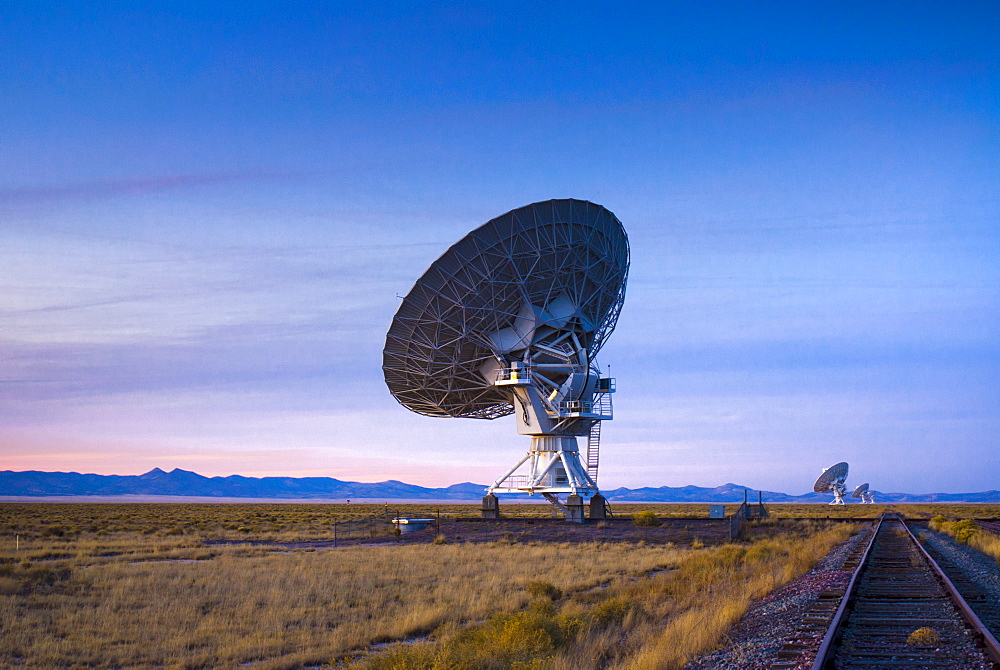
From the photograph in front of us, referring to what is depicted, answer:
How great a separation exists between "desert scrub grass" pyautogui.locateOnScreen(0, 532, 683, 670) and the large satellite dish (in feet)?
36.2

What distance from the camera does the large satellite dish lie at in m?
34.1

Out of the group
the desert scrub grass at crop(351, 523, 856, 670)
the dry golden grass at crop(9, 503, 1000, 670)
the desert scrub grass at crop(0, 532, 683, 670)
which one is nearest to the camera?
the desert scrub grass at crop(351, 523, 856, 670)

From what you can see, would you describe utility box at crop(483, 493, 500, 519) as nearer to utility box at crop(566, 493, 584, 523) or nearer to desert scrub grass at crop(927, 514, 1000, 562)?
utility box at crop(566, 493, 584, 523)

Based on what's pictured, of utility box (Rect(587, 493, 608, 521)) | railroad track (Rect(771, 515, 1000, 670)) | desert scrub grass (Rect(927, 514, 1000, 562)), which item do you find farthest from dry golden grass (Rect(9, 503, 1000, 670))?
utility box (Rect(587, 493, 608, 521))

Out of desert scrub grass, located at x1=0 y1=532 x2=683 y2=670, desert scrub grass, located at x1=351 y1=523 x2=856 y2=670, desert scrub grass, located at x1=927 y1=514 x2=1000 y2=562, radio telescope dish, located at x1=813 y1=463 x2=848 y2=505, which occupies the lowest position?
desert scrub grass, located at x1=0 y1=532 x2=683 y2=670

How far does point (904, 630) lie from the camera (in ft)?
33.9

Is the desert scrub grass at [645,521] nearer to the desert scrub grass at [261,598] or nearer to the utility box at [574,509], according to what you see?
the utility box at [574,509]

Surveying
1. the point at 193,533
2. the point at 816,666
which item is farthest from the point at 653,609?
the point at 193,533

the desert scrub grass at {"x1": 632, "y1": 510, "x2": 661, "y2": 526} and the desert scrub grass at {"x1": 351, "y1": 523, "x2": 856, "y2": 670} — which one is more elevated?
the desert scrub grass at {"x1": 632, "y1": 510, "x2": 661, "y2": 526}

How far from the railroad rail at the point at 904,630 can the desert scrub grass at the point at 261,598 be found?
3.86m

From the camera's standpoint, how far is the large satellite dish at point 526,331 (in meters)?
34.1

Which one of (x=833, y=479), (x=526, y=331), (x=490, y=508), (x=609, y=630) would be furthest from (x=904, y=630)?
(x=833, y=479)

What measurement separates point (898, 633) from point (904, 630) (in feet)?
0.84

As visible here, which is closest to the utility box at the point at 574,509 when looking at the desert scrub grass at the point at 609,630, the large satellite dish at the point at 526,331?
the large satellite dish at the point at 526,331
